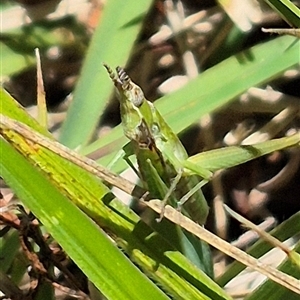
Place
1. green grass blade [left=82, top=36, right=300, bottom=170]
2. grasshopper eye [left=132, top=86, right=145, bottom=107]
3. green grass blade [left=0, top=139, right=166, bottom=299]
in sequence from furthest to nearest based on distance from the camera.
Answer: green grass blade [left=82, top=36, right=300, bottom=170] < grasshopper eye [left=132, top=86, right=145, bottom=107] < green grass blade [left=0, top=139, right=166, bottom=299]

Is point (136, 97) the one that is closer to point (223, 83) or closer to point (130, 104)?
point (130, 104)

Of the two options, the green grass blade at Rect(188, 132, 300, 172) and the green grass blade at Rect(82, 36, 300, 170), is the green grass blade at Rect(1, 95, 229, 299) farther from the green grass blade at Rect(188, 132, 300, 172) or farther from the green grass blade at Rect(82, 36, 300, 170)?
the green grass blade at Rect(82, 36, 300, 170)

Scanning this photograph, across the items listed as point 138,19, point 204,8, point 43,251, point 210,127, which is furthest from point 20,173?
point 204,8

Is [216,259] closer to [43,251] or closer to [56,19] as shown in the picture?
[43,251]

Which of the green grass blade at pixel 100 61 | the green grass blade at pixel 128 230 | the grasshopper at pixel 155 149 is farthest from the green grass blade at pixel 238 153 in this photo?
the green grass blade at pixel 100 61

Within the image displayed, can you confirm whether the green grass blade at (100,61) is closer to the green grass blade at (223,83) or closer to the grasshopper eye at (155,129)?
the green grass blade at (223,83)

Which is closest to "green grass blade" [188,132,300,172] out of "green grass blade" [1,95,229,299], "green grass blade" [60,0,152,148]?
"green grass blade" [1,95,229,299]
